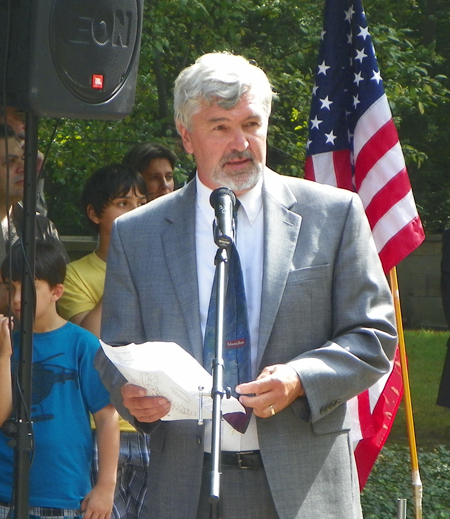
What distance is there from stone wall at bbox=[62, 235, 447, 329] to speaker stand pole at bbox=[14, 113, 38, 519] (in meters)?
15.2

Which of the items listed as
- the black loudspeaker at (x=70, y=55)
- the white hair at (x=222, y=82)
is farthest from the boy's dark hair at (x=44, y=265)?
the white hair at (x=222, y=82)

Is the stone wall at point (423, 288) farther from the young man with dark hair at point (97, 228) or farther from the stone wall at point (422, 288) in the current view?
the young man with dark hair at point (97, 228)

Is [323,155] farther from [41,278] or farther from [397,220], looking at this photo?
[41,278]

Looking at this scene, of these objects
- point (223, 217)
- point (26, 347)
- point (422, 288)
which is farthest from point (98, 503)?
point (422, 288)

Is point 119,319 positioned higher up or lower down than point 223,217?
lower down

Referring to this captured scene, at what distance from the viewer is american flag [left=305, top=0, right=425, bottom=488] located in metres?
4.45

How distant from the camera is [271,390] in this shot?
7.47 ft

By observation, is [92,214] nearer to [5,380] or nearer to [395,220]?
[5,380]

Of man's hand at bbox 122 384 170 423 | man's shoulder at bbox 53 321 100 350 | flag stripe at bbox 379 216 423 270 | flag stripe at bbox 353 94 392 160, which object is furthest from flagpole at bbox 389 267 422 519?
man's hand at bbox 122 384 170 423

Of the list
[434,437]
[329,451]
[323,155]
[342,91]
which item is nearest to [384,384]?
[323,155]

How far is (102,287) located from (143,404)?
5.52 feet

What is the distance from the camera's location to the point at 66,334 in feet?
11.6

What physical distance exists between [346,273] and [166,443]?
71 centimetres

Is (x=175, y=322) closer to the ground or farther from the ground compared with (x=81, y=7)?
closer to the ground
